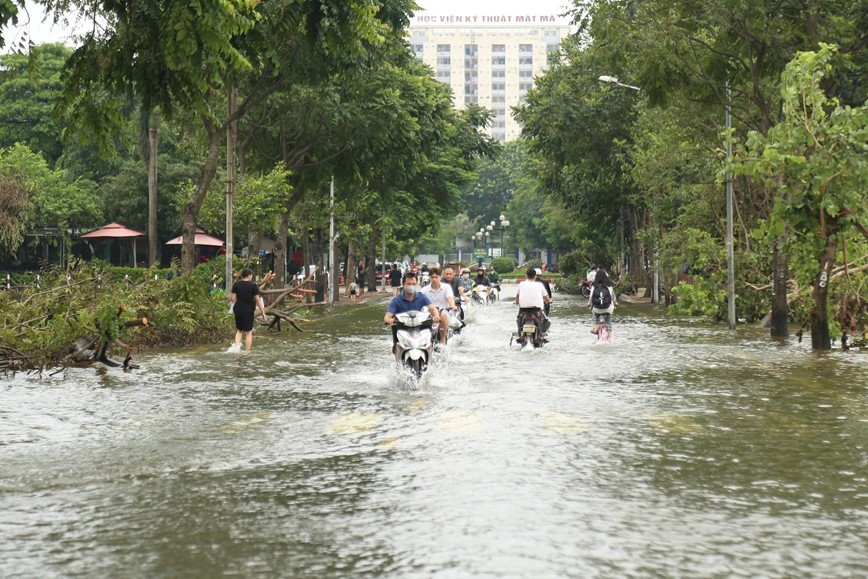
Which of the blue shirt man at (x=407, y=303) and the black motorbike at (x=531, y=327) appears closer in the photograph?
the blue shirt man at (x=407, y=303)

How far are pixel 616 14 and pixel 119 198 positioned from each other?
140ft

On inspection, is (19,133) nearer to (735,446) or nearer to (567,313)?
(567,313)

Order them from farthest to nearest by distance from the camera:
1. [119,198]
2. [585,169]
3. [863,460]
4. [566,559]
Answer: [119,198] < [585,169] < [863,460] < [566,559]

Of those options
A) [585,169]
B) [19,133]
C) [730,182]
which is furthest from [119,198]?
[730,182]

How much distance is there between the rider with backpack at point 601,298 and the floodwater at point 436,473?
238 inches

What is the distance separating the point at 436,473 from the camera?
29.9ft

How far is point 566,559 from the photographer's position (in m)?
6.41

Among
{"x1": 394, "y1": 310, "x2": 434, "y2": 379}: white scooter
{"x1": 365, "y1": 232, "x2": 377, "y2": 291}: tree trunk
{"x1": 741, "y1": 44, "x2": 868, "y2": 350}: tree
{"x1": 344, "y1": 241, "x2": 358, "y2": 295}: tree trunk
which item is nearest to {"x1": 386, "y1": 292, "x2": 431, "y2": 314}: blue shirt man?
{"x1": 394, "y1": 310, "x2": 434, "y2": 379}: white scooter

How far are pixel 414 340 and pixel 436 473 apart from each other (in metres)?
6.92

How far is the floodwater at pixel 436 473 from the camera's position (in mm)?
6582

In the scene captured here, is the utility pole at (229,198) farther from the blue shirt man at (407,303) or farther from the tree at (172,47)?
the tree at (172,47)

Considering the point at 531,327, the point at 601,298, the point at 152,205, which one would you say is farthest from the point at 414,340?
the point at 152,205

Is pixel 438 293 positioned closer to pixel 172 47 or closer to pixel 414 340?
pixel 414 340

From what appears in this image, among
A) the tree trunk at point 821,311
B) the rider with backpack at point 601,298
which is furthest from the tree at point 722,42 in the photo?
the rider with backpack at point 601,298
